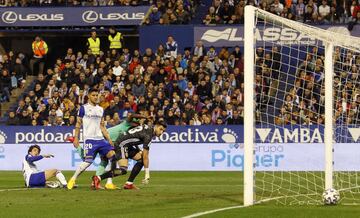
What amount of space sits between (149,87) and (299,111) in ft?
30.2

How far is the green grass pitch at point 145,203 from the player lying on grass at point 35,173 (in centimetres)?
35

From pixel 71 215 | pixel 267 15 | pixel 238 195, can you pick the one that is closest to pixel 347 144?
pixel 238 195

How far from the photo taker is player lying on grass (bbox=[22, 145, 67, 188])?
2272 centimetres

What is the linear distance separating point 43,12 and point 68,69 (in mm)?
4596

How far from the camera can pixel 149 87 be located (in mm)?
37531

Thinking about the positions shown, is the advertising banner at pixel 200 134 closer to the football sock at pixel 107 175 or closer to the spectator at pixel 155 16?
the spectator at pixel 155 16

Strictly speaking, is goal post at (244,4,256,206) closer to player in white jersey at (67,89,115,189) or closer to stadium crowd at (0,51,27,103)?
player in white jersey at (67,89,115,189)

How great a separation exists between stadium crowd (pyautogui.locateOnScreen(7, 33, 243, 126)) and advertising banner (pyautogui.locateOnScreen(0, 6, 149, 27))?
90.8 inches

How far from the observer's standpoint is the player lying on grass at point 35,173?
22719 millimetres

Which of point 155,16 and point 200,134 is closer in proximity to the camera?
point 200,134

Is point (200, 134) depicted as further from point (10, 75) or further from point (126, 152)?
point (126, 152)

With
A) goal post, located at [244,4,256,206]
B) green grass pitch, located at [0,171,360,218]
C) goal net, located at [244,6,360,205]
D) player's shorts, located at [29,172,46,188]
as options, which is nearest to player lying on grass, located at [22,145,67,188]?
player's shorts, located at [29,172,46,188]

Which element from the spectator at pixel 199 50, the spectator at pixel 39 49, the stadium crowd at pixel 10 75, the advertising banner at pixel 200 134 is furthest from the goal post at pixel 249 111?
the spectator at pixel 39 49

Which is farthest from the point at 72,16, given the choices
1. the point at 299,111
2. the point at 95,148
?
the point at 95,148
